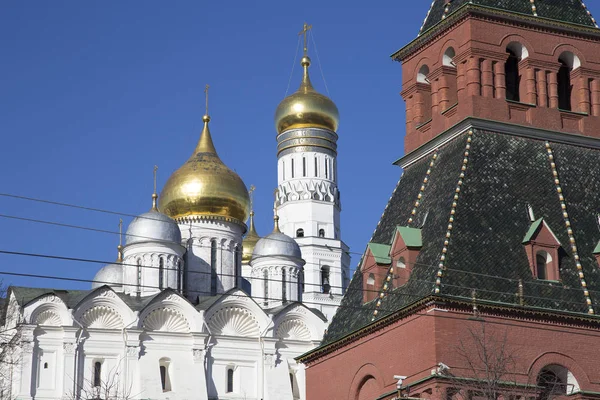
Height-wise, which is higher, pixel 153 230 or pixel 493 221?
pixel 153 230

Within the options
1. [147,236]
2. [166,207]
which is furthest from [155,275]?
[166,207]

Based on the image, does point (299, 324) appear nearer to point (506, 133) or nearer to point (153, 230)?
point (153, 230)

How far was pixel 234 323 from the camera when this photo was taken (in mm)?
54031

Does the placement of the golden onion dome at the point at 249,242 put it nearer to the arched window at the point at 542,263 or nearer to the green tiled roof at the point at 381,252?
the green tiled roof at the point at 381,252

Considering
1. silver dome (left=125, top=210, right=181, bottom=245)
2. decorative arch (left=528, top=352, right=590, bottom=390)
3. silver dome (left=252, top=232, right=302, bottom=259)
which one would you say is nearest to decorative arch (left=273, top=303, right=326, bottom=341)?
silver dome (left=252, top=232, right=302, bottom=259)

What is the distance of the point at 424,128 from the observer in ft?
106

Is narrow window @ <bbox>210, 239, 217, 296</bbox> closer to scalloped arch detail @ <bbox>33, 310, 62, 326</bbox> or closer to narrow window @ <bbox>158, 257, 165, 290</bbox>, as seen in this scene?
narrow window @ <bbox>158, 257, 165, 290</bbox>

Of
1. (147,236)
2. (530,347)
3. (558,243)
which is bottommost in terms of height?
(530,347)

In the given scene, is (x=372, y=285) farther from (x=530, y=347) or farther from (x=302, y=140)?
(x=302, y=140)

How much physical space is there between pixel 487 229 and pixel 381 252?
2.39 metres

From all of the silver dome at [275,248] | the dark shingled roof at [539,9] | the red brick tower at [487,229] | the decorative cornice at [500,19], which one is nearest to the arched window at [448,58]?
the red brick tower at [487,229]

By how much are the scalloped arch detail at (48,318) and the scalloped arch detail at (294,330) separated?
8.18 meters

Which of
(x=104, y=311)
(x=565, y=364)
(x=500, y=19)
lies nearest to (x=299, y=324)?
(x=104, y=311)

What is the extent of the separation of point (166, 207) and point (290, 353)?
8723mm
